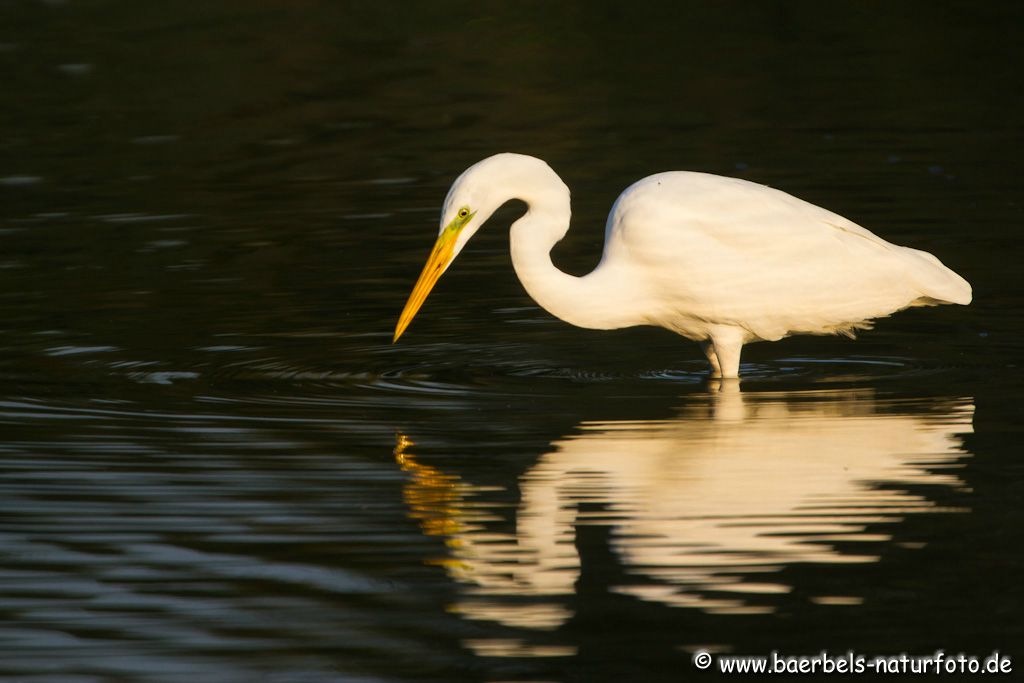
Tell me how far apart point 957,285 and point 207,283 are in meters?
5.21

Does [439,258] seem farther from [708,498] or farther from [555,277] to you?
[708,498]

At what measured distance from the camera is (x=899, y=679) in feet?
18.9

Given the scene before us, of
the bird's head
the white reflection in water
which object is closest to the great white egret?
the bird's head

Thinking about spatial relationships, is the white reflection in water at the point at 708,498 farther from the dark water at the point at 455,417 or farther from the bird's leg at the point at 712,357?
the bird's leg at the point at 712,357

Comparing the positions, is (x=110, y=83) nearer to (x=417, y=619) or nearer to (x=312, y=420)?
(x=312, y=420)

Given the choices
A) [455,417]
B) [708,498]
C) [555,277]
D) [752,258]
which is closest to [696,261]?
[752,258]

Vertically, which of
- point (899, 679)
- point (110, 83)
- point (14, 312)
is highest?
point (110, 83)

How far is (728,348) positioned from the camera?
10.1 meters

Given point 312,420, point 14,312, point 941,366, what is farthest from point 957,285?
point 14,312

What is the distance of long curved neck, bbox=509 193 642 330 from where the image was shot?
9.84m

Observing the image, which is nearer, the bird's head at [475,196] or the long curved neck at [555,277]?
the bird's head at [475,196]

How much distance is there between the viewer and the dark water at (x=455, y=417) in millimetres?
6305

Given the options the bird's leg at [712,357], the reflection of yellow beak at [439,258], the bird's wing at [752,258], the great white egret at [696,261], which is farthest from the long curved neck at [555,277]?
the bird's leg at [712,357]

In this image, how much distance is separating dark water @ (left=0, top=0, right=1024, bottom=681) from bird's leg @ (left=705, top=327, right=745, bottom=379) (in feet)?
0.57
